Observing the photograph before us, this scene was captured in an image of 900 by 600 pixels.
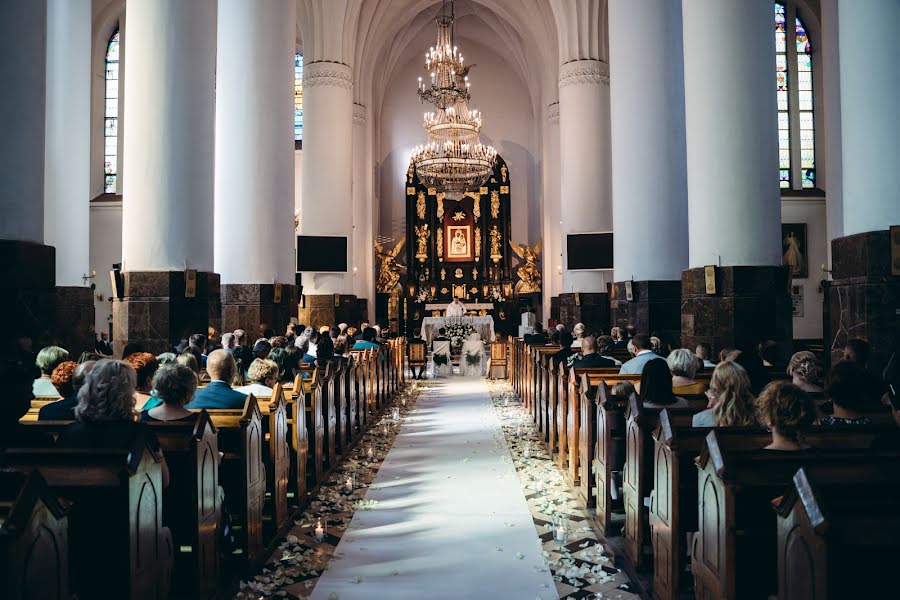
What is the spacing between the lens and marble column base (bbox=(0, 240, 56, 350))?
19.4ft

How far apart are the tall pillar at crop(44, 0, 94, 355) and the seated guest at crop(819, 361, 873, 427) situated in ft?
33.8

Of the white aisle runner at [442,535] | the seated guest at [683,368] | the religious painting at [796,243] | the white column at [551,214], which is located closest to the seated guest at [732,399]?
the white aisle runner at [442,535]

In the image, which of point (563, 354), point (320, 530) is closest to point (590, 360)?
point (563, 354)

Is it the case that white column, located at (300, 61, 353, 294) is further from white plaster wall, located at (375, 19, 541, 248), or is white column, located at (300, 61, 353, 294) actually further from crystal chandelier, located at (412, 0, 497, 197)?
white plaster wall, located at (375, 19, 541, 248)

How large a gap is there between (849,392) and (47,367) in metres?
5.34

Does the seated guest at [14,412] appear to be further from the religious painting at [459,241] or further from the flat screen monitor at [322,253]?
the religious painting at [459,241]

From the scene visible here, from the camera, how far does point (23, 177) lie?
6219 mm

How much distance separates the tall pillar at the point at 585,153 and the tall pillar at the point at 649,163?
5120 millimetres

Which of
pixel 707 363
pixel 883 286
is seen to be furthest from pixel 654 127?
pixel 883 286

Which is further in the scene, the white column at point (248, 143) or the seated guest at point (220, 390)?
the white column at point (248, 143)

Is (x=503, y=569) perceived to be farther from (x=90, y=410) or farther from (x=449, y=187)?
(x=449, y=187)

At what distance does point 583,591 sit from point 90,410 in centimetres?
270

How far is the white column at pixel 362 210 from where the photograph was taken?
23.4m

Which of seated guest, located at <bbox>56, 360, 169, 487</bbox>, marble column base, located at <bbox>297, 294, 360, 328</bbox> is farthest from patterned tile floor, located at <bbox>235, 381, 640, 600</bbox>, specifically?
marble column base, located at <bbox>297, 294, 360, 328</bbox>
